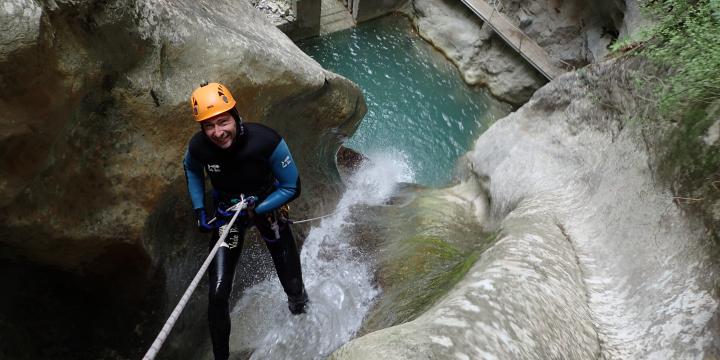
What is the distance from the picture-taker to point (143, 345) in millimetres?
5164

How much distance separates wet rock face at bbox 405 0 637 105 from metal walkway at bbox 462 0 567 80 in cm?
30

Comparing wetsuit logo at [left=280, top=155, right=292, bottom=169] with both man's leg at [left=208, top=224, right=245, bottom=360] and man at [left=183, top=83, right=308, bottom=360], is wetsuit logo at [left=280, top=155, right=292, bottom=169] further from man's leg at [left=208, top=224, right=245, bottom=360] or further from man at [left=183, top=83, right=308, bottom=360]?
man's leg at [left=208, top=224, right=245, bottom=360]

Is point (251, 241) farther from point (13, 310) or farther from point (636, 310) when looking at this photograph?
point (636, 310)

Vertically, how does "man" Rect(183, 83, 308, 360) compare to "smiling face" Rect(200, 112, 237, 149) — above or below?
below

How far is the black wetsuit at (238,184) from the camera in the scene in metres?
4.14

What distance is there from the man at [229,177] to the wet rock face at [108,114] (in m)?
0.62

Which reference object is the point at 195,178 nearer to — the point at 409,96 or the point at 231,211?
the point at 231,211

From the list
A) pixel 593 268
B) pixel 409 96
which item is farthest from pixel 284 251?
pixel 409 96

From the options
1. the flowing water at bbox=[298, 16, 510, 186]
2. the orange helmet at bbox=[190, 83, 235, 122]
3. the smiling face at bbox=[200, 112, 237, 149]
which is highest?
the orange helmet at bbox=[190, 83, 235, 122]

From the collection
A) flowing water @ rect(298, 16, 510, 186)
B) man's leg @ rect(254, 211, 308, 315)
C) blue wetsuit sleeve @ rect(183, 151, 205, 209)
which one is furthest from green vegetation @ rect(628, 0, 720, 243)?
flowing water @ rect(298, 16, 510, 186)

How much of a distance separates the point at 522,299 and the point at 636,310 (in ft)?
3.58

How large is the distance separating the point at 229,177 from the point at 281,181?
0.47 m

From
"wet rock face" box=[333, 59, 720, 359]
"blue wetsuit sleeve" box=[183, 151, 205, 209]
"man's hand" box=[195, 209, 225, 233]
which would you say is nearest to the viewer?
"wet rock face" box=[333, 59, 720, 359]

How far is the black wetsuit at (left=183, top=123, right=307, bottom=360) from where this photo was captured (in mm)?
4137
